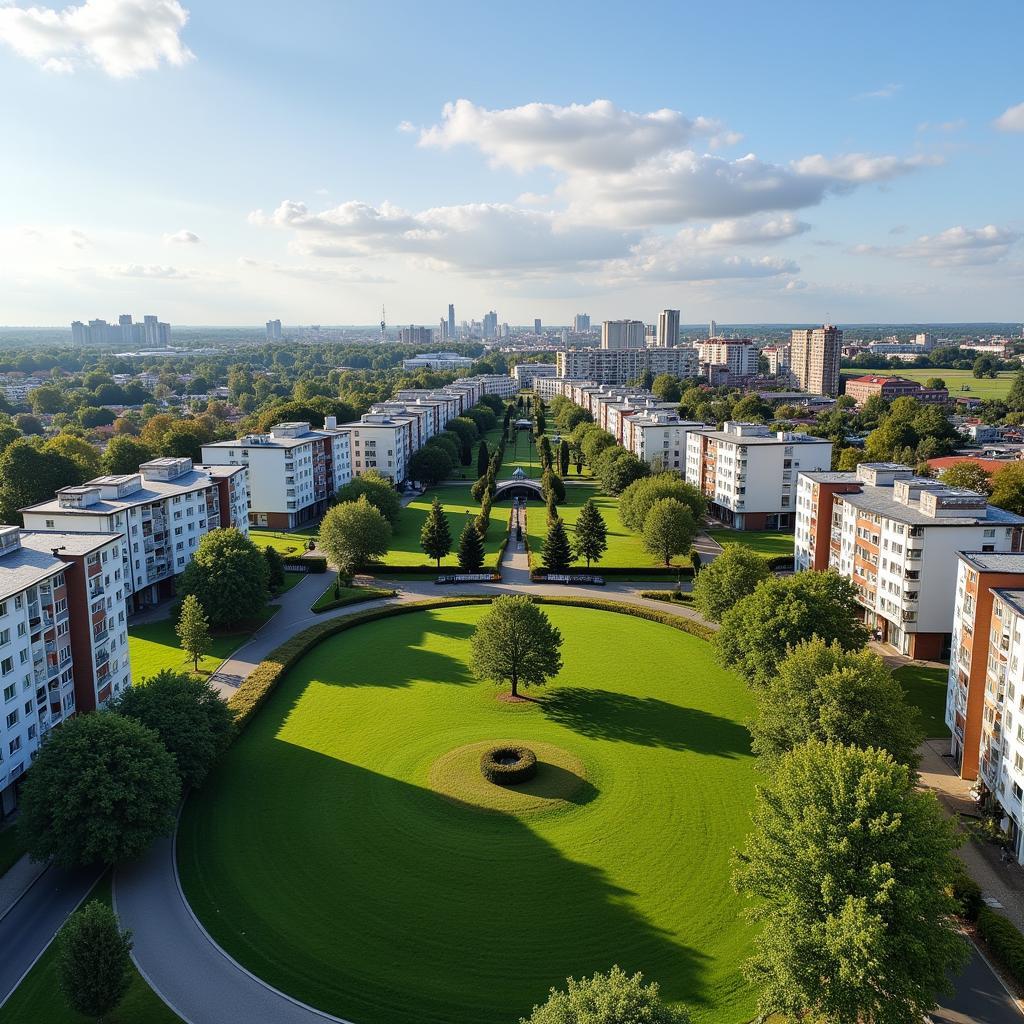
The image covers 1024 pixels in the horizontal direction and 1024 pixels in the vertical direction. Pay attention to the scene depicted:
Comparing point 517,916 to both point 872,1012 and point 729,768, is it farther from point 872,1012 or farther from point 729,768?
point 729,768

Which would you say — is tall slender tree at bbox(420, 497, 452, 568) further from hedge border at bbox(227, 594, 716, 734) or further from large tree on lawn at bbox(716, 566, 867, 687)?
large tree on lawn at bbox(716, 566, 867, 687)

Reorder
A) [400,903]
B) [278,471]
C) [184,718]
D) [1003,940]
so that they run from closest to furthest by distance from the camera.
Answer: [1003,940] < [400,903] < [184,718] < [278,471]

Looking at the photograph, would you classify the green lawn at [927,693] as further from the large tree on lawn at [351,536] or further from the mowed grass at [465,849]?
the large tree on lawn at [351,536]

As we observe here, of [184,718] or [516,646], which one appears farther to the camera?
[516,646]

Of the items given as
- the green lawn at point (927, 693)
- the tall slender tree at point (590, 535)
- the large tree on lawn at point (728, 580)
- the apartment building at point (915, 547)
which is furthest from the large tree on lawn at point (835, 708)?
the tall slender tree at point (590, 535)

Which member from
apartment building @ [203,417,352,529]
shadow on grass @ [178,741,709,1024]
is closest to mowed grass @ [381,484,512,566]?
apartment building @ [203,417,352,529]

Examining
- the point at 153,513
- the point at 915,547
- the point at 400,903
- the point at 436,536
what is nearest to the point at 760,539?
the point at 915,547

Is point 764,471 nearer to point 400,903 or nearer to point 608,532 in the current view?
point 608,532

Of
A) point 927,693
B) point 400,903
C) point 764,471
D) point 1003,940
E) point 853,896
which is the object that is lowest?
point 400,903
